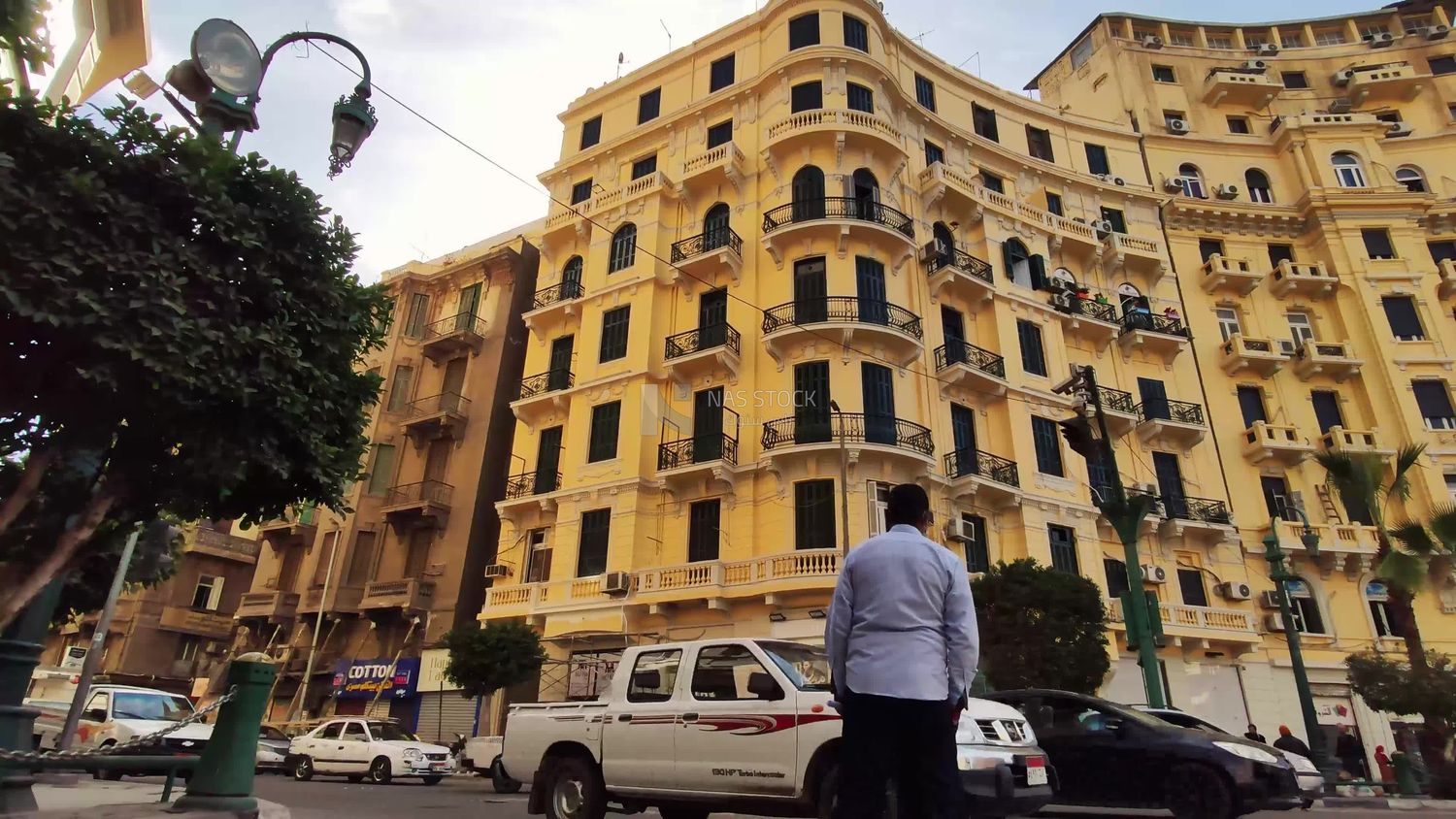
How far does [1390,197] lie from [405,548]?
36949mm

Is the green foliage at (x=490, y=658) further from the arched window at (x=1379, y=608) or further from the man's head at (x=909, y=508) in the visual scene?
the arched window at (x=1379, y=608)

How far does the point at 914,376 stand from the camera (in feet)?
71.9

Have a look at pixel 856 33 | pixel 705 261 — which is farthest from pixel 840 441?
pixel 856 33

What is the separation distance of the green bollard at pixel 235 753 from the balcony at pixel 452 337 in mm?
24531

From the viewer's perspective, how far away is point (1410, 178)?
101 ft

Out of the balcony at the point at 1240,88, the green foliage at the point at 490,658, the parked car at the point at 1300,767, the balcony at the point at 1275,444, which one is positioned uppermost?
the balcony at the point at 1240,88

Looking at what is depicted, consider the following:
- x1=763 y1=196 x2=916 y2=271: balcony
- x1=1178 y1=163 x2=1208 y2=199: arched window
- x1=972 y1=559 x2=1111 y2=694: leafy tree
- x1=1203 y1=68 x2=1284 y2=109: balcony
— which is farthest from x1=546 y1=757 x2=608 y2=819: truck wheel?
x1=1203 y1=68 x2=1284 y2=109: balcony

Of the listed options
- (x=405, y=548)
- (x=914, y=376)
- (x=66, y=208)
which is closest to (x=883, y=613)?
(x=66, y=208)

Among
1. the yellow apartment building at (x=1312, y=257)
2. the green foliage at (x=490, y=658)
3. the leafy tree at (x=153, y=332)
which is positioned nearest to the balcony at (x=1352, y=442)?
the yellow apartment building at (x=1312, y=257)

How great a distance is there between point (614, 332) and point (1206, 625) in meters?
18.9

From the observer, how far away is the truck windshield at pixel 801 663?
6.36m

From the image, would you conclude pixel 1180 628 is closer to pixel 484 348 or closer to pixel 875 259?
pixel 875 259

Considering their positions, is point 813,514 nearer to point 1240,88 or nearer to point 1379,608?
point 1379,608

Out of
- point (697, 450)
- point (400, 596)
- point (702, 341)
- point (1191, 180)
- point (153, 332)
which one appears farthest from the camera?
point (1191, 180)
